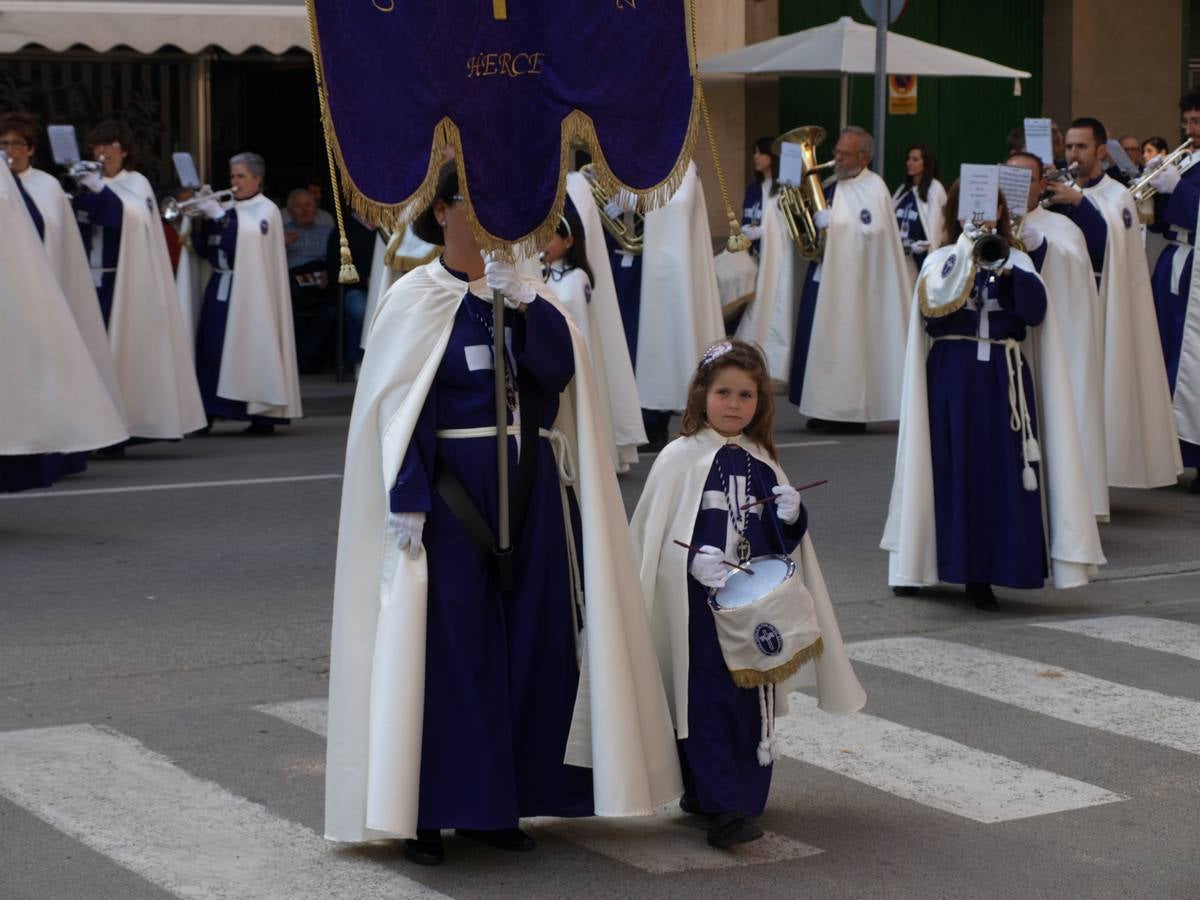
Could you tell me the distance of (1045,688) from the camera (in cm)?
755

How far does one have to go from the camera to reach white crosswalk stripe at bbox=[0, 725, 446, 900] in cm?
530

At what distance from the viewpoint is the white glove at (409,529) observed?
5.36m

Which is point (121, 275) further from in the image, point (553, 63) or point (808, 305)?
point (553, 63)

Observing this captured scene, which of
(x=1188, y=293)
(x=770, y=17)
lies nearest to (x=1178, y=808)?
(x=1188, y=293)

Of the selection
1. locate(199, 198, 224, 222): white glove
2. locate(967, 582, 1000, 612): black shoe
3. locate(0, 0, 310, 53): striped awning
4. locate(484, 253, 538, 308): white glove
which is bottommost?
locate(967, 582, 1000, 612): black shoe

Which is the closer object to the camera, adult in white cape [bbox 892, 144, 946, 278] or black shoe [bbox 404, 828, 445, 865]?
black shoe [bbox 404, 828, 445, 865]

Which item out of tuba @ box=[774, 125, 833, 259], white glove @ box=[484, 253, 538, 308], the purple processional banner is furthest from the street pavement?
tuba @ box=[774, 125, 833, 259]

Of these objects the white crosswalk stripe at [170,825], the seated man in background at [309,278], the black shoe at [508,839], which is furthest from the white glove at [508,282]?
the seated man in background at [309,278]

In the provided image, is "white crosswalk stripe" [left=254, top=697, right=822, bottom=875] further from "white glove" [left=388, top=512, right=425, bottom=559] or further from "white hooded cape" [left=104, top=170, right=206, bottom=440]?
"white hooded cape" [left=104, top=170, right=206, bottom=440]

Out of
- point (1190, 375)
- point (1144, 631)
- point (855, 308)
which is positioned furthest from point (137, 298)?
point (1144, 631)

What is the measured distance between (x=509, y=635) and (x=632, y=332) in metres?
8.60

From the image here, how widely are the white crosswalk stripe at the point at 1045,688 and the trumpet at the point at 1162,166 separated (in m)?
5.00

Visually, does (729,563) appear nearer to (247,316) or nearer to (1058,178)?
(1058,178)

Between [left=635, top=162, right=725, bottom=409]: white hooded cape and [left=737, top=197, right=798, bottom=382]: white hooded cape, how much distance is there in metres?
1.92
